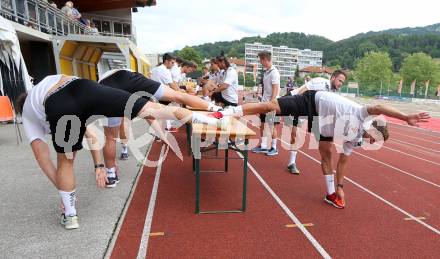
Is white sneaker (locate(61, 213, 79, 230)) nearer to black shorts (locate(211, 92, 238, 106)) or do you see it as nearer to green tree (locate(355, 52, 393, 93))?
black shorts (locate(211, 92, 238, 106))

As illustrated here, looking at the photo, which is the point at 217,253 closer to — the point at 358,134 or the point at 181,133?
the point at 358,134

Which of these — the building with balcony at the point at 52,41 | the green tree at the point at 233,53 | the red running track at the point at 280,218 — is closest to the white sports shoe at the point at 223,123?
the red running track at the point at 280,218

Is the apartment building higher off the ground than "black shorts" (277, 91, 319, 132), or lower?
higher

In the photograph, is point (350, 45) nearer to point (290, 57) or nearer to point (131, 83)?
point (290, 57)

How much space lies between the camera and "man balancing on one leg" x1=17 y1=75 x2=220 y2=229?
2.40 metres

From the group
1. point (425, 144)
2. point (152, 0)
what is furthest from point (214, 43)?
point (425, 144)

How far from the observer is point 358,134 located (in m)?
3.38

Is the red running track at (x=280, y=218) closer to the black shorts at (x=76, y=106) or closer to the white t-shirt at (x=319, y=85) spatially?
the black shorts at (x=76, y=106)

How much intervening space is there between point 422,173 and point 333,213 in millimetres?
3388

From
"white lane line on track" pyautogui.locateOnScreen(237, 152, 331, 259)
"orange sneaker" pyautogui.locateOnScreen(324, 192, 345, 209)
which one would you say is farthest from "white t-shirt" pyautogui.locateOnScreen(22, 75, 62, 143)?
"orange sneaker" pyautogui.locateOnScreen(324, 192, 345, 209)

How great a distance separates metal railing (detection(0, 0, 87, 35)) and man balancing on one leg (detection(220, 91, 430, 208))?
818cm

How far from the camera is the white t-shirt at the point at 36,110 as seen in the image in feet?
8.09

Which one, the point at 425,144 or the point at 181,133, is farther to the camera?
the point at 425,144

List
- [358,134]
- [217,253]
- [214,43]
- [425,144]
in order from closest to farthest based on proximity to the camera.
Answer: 1. [217,253]
2. [358,134]
3. [425,144]
4. [214,43]
